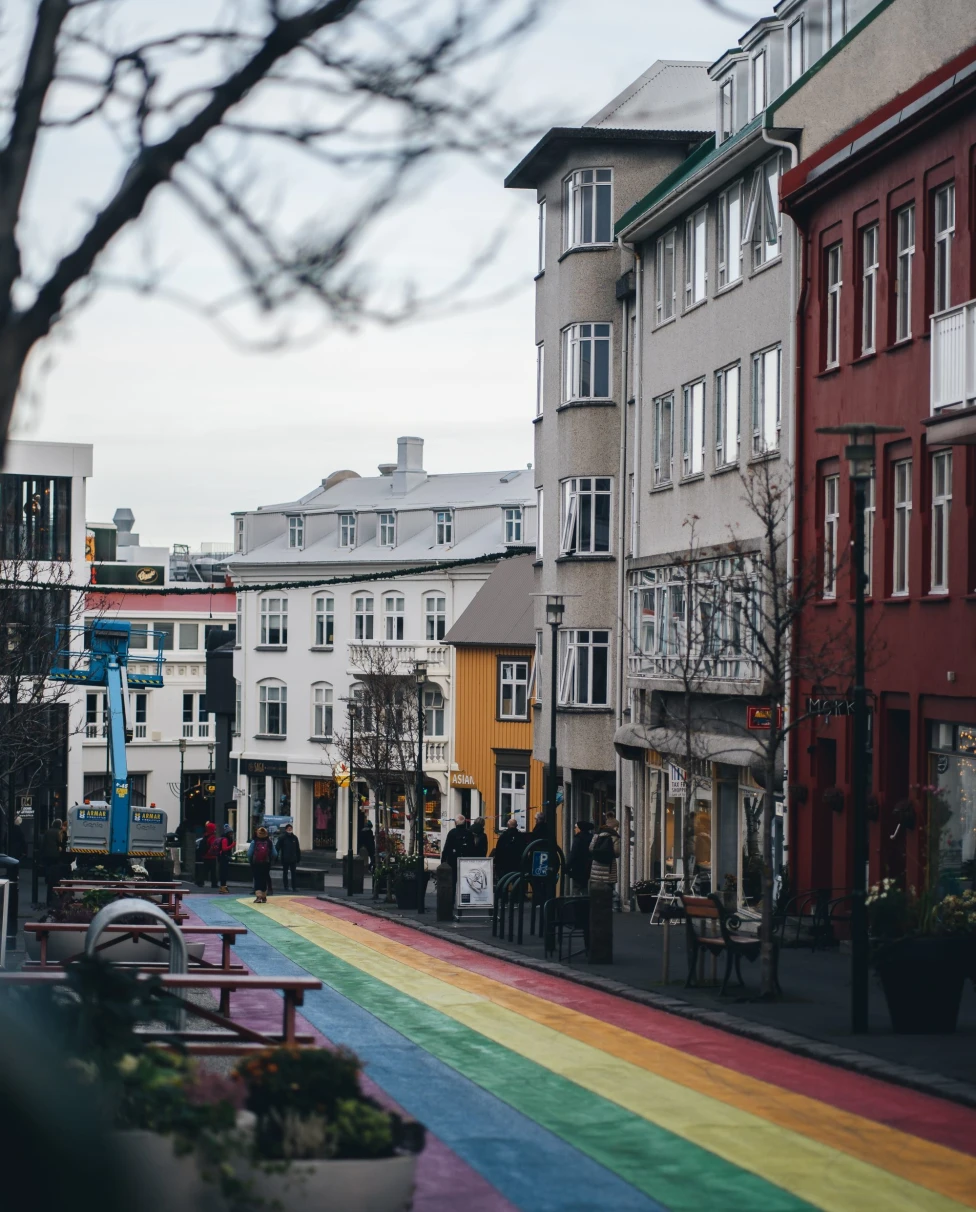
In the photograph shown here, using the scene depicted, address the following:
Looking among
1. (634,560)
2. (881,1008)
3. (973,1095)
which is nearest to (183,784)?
(634,560)

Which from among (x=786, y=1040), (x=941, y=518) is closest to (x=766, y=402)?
(x=941, y=518)

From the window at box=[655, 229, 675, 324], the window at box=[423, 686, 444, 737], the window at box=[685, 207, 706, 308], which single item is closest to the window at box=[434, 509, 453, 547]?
the window at box=[423, 686, 444, 737]

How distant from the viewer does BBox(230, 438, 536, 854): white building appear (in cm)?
7612

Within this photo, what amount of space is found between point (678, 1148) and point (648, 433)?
2734 centimetres

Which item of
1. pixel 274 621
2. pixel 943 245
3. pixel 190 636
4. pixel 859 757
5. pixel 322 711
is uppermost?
pixel 943 245

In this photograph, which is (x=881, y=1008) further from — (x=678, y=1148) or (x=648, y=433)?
(x=648, y=433)

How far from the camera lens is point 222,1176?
280 inches

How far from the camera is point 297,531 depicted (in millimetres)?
84000

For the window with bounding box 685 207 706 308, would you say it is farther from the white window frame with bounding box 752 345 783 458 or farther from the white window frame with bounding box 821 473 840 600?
the white window frame with bounding box 821 473 840 600

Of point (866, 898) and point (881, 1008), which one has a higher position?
point (866, 898)

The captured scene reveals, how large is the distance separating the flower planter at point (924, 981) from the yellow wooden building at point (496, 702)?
4765cm

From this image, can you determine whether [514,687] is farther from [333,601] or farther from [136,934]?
[136,934]

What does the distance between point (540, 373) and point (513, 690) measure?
78.4 ft

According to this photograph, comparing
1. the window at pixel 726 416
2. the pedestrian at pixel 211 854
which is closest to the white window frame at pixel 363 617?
the pedestrian at pixel 211 854
